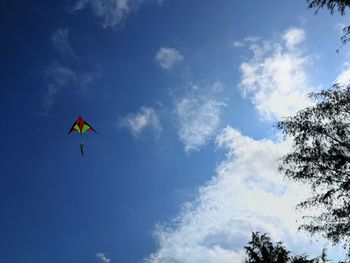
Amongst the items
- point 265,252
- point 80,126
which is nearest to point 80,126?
point 80,126

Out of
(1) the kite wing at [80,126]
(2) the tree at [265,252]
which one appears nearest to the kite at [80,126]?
(1) the kite wing at [80,126]

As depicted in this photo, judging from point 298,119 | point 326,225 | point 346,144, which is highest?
point 298,119

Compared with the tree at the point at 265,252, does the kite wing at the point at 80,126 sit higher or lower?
higher

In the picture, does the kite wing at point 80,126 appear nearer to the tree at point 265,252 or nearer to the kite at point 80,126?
the kite at point 80,126

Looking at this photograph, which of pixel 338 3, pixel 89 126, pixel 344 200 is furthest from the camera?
pixel 89 126

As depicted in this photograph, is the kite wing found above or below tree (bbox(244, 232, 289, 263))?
above

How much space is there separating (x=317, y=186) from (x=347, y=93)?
5208mm

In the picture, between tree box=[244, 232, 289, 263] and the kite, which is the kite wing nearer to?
the kite

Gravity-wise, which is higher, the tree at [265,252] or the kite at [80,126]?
the kite at [80,126]

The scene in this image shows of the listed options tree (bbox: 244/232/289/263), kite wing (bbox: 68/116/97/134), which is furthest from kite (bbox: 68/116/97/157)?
tree (bbox: 244/232/289/263)

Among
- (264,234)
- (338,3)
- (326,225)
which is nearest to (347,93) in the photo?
(326,225)

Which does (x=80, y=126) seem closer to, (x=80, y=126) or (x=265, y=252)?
(x=80, y=126)

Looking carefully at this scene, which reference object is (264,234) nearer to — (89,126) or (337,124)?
(337,124)

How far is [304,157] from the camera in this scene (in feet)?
65.7
